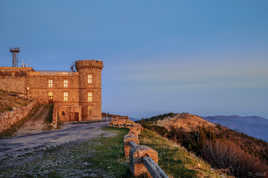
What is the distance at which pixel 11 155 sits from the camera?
26.3 feet

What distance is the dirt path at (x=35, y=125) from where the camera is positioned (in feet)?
55.3

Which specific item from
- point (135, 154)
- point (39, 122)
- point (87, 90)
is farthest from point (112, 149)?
point (87, 90)

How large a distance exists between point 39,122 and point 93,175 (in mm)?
18060

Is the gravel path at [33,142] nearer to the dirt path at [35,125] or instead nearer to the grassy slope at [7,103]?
the dirt path at [35,125]

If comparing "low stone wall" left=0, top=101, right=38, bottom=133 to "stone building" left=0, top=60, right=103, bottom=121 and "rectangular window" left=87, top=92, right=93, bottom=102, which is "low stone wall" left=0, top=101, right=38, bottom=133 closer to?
"stone building" left=0, top=60, right=103, bottom=121

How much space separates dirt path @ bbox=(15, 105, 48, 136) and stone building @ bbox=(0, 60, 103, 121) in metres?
7.48

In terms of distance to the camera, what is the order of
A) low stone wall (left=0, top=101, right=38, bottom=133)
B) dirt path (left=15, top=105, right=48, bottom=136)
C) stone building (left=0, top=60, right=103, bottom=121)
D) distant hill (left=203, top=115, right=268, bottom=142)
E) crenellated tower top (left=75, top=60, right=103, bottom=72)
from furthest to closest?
distant hill (left=203, top=115, right=268, bottom=142) → stone building (left=0, top=60, right=103, bottom=121) → crenellated tower top (left=75, top=60, right=103, bottom=72) → dirt path (left=15, top=105, right=48, bottom=136) → low stone wall (left=0, top=101, right=38, bottom=133)

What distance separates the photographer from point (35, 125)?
19328 millimetres

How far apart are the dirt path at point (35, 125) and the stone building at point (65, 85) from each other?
748 centimetres

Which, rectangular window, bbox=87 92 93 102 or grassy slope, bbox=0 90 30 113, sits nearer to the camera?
grassy slope, bbox=0 90 30 113

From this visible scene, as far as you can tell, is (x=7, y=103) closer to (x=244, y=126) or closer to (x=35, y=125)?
(x=35, y=125)

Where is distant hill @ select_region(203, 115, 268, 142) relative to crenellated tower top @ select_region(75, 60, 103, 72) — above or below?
below

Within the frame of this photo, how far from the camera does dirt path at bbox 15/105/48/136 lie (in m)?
16.9

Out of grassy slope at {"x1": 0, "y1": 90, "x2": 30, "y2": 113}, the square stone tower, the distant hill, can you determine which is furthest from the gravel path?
the distant hill
